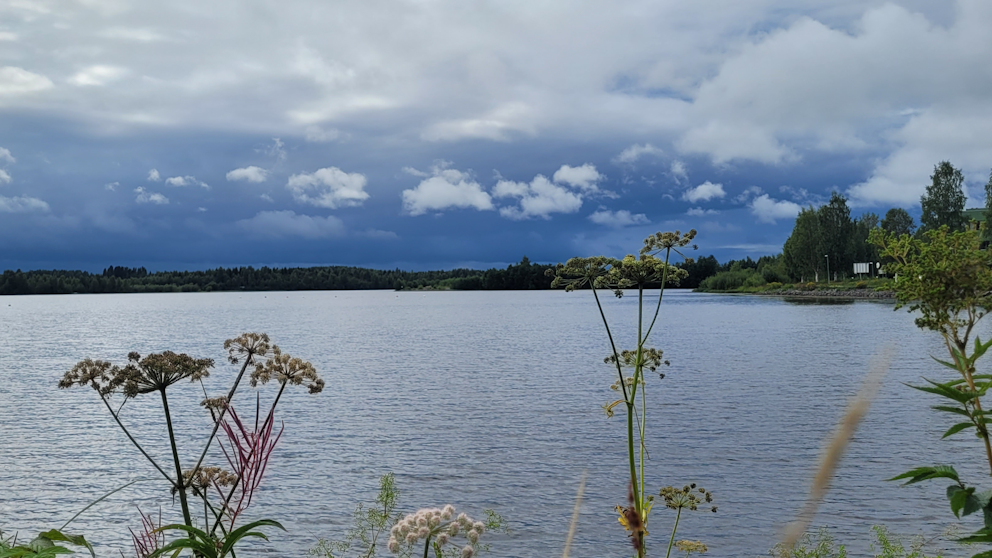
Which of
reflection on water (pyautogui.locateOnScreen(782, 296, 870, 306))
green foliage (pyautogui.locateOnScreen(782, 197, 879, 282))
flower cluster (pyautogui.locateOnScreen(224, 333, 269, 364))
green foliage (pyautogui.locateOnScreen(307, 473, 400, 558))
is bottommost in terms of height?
green foliage (pyautogui.locateOnScreen(307, 473, 400, 558))

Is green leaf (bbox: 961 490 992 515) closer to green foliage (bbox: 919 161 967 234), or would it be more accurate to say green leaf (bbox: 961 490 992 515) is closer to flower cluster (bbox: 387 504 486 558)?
flower cluster (bbox: 387 504 486 558)

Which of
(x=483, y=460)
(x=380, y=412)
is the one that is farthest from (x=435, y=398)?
(x=483, y=460)

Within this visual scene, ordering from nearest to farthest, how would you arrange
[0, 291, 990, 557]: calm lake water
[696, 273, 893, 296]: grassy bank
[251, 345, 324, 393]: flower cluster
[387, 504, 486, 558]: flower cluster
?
1. [387, 504, 486, 558]: flower cluster
2. [251, 345, 324, 393]: flower cluster
3. [0, 291, 990, 557]: calm lake water
4. [696, 273, 893, 296]: grassy bank

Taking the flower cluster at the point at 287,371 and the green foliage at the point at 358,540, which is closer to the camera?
the flower cluster at the point at 287,371

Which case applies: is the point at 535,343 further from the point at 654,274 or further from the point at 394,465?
the point at 654,274

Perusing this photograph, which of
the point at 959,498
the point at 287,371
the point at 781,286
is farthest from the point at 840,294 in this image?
the point at 959,498

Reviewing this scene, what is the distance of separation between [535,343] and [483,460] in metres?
38.3

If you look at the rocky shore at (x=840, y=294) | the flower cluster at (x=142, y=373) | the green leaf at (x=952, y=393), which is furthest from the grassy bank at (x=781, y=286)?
the green leaf at (x=952, y=393)

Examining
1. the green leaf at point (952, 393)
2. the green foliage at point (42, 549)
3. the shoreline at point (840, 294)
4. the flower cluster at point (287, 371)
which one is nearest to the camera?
the green leaf at point (952, 393)

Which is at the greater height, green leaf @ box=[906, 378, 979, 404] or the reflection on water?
green leaf @ box=[906, 378, 979, 404]

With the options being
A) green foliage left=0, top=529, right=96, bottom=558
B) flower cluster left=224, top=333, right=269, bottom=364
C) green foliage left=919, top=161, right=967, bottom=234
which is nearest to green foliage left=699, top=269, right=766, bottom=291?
green foliage left=919, top=161, right=967, bottom=234

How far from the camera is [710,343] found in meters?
51.0

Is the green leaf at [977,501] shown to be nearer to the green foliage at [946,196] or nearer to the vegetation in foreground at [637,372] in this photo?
the vegetation in foreground at [637,372]

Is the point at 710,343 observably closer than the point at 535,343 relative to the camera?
Yes
